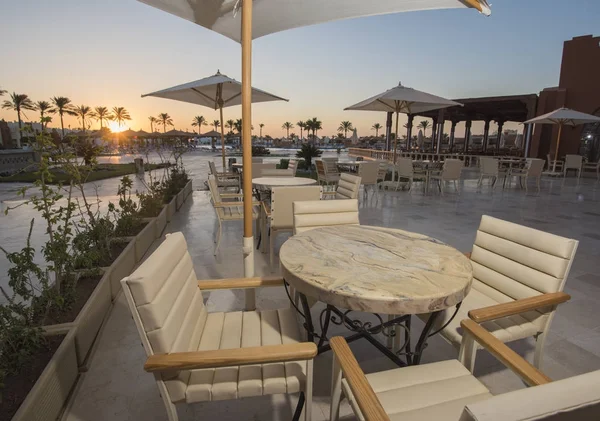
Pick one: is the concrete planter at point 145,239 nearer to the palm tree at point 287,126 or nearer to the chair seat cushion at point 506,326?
the chair seat cushion at point 506,326

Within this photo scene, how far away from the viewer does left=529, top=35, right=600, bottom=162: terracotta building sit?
13352 millimetres

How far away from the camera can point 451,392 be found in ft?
3.80

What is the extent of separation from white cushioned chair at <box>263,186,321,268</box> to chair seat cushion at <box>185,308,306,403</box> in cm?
174

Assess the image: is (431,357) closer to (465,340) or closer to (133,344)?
(465,340)

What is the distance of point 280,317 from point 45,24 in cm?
929

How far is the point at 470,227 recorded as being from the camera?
5.15 m

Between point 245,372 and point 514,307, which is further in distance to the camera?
point 514,307

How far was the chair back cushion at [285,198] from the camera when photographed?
3273 millimetres

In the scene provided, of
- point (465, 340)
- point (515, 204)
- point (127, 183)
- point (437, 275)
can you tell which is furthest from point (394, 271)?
point (515, 204)

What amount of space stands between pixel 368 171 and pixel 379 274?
5.87 m

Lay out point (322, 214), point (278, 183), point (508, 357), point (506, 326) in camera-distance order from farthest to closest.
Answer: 1. point (278, 183)
2. point (322, 214)
3. point (506, 326)
4. point (508, 357)

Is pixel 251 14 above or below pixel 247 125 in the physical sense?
above

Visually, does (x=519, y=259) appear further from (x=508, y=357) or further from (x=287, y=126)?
(x=287, y=126)

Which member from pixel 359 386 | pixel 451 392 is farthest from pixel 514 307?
pixel 359 386
